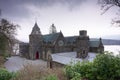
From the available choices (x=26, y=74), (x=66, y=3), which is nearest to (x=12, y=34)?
(x=66, y=3)

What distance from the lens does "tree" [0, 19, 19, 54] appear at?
107 ft

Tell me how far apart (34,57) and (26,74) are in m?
37.8

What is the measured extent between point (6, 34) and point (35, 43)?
14.1 metres

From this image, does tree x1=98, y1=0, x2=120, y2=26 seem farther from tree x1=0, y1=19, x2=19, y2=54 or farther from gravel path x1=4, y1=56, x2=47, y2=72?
tree x1=0, y1=19, x2=19, y2=54

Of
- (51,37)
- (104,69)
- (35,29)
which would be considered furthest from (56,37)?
(104,69)

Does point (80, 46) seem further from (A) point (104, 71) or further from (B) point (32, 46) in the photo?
(A) point (104, 71)

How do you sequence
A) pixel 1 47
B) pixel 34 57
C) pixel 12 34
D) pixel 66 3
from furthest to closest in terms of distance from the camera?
pixel 34 57 < pixel 12 34 < pixel 1 47 < pixel 66 3

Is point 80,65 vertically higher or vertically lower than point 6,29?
lower

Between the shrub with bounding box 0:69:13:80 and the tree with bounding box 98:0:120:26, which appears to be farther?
the tree with bounding box 98:0:120:26

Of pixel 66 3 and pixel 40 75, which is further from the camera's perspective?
pixel 66 3

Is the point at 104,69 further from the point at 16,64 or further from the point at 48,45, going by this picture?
the point at 48,45

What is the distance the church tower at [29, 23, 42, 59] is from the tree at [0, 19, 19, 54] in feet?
39.1

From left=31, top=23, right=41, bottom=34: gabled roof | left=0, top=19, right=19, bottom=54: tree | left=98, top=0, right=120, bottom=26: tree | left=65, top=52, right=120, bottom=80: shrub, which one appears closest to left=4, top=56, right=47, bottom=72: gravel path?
left=0, top=19, right=19, bottom=54: tree

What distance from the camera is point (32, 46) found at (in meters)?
47.1
